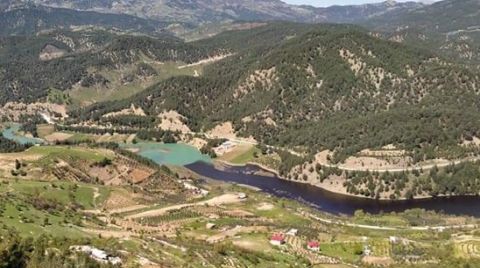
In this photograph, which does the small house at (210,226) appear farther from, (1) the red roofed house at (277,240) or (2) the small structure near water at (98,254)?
(2) the small structure near water at (98,254)

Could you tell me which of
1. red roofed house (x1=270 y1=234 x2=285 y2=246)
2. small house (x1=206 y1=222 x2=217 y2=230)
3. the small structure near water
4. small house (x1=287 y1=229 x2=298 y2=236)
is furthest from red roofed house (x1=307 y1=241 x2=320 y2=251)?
the small structure near water

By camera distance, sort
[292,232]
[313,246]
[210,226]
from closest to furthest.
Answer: [313,246] < [292,232] < [210,226]

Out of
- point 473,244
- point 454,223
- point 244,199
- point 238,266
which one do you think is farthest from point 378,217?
point 238,266

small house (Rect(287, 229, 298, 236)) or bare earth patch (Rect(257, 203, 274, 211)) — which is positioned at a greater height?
small house (Rect(287, 229, 298, 236))

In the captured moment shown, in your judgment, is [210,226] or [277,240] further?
[210,226]

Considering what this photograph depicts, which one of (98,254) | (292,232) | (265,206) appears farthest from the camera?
(265,206)

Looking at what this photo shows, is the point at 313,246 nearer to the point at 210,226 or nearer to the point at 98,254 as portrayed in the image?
the point at 210,226

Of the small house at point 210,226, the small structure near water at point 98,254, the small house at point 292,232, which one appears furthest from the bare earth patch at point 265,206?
the small structure near water at point 98,254

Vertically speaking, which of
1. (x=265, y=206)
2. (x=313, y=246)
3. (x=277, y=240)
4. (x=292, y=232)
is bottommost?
(x=265, y=206)

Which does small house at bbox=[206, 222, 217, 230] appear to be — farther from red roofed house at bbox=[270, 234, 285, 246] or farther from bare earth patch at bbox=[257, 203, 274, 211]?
bare earth patch at bbox=[257, 203, 274, 211]

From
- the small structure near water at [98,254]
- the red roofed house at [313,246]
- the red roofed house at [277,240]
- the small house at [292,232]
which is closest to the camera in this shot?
the small structure near water at [98,254]

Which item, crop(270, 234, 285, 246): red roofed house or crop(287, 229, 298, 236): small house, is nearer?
crop(270, 234, 285, 246): red roofed house

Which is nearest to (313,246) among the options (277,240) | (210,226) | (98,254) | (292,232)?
(277,240)
